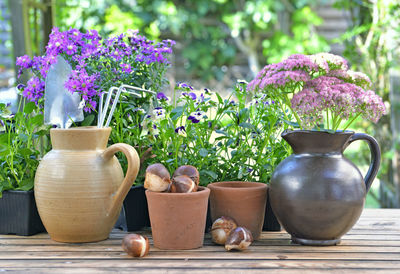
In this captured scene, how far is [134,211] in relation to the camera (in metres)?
1.25

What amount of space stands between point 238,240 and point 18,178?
59 cm

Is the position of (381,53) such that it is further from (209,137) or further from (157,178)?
(157,178)

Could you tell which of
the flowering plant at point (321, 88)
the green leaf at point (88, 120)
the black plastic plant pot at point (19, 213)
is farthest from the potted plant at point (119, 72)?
the flowering plant at point (321, 88)

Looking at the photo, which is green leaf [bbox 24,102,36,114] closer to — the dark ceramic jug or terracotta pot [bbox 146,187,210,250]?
terracotta pot [bbox 146,187,210,250]

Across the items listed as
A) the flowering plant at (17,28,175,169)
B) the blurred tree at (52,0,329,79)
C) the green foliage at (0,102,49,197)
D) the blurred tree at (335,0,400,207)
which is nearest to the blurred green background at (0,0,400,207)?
the blurred tree at (52,0,329,79)

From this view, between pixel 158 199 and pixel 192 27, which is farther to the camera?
pixel 192 27

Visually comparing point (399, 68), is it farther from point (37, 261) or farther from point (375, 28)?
point (37, 261)

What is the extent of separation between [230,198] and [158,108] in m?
0.30

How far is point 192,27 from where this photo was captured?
18.0 ft

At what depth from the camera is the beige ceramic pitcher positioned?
108 cm

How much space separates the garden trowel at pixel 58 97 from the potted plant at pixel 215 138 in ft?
0.67

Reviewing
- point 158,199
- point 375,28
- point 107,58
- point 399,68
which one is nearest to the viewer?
point 158,199

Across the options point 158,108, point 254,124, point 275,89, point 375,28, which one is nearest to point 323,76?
point 275,89

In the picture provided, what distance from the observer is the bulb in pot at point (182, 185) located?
1.05 m
